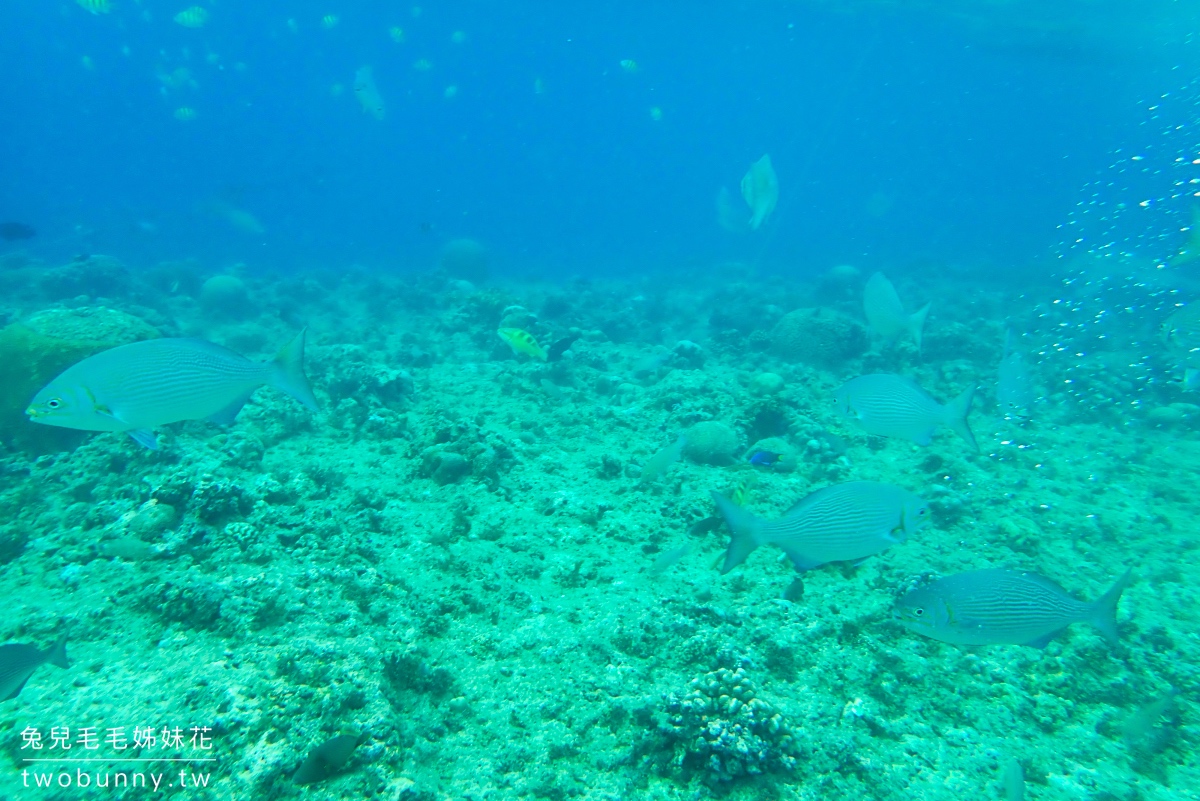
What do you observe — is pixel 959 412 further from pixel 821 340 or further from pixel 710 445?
pixel 821 340

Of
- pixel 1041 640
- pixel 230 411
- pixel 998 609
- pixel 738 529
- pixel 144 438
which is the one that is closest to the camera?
pixel 998 609

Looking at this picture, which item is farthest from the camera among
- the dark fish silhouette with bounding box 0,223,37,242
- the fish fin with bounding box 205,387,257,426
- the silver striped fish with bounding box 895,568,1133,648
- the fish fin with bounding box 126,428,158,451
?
the dark fish silhouette with bounding box 0,223,37,242

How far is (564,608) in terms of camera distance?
4.78 meters

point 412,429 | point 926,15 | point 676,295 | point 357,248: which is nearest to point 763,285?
point 676,295

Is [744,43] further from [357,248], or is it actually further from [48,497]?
[48,497]

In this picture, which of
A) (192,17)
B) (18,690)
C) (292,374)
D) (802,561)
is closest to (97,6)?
(192,17)

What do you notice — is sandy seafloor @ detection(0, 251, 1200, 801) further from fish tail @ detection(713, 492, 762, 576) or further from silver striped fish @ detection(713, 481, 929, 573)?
silver striped fish @ detection(713, 481, 929, 573)

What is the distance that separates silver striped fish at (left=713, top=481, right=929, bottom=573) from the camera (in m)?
3.85

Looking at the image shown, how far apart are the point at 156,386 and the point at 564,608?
11.6 ft

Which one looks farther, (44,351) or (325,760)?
(44,351)

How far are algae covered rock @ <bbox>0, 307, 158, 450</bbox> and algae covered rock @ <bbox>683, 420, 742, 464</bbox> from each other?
310 inches

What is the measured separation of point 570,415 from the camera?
948 centimetres

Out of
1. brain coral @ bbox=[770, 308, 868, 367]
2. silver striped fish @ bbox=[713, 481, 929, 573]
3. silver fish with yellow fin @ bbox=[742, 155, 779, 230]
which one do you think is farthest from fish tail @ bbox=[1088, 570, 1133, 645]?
brain coral @ bbox=[770, 308, 868, 367]

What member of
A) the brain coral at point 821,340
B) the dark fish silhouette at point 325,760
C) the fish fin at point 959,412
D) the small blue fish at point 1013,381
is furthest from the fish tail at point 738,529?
the brain coral at point 821,340
